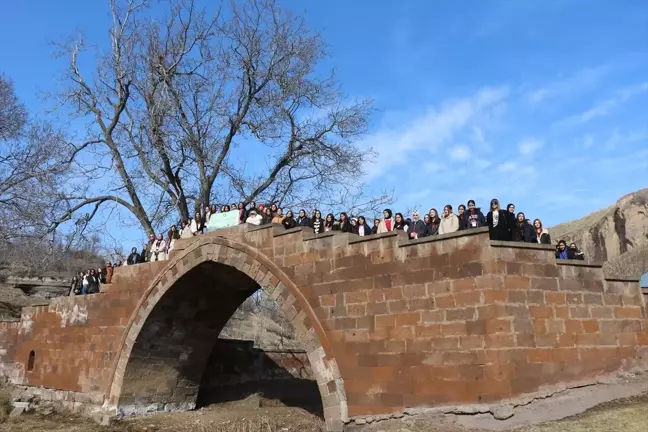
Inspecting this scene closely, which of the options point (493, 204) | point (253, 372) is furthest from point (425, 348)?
point (253, 372)

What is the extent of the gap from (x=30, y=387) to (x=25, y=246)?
8092 mm

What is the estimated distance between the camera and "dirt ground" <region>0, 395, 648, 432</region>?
7.93 metres

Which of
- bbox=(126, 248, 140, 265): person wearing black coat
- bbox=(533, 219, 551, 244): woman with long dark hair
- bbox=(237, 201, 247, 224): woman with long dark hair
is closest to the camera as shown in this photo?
bbox=(533, 219, 551, 244): woman with long dark hair

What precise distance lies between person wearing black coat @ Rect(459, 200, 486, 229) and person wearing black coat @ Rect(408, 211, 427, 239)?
701 mm

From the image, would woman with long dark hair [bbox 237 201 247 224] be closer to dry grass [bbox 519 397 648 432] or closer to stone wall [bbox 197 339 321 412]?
stone wall [bbox 197 339 321 412]

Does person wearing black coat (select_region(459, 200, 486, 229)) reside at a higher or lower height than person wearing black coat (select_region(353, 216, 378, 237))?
lower

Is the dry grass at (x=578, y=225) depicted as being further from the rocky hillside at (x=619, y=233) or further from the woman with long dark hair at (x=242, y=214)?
the woman with long dark hair at (x=242, y=214)

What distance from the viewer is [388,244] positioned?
30.4 feet

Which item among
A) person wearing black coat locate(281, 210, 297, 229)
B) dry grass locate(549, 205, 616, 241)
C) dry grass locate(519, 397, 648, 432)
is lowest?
dry grass locate(519, 397, 648, 432)

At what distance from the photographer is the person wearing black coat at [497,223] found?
28.5 feet

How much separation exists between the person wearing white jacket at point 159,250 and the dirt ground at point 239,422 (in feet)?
13.0

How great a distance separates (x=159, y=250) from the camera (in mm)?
14211

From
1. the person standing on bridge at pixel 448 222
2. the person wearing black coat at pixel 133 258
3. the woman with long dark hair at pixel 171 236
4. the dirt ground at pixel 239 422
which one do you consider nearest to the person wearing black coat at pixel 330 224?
the person standing on bridge at pixel 448 222

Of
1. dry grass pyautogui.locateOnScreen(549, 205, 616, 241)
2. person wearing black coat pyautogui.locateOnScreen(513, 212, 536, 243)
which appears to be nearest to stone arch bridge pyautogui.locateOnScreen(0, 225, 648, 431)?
person wearing black coat pyautogui.locateOnScreen(513, 212, 536, 243)
